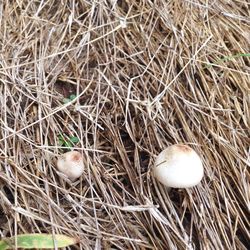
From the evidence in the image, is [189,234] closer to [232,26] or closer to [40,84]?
[40,84]

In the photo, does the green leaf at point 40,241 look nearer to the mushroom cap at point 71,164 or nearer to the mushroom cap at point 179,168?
the mushroom cap at point 71,164

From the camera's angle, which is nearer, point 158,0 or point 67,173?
point 67,173

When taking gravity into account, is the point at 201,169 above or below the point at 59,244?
above

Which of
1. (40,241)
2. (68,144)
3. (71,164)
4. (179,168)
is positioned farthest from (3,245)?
(179,168)

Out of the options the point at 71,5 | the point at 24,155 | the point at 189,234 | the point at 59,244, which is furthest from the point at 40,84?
the point at 189,234

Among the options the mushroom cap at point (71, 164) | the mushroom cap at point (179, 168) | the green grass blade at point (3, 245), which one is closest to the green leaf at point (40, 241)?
the green grass blade at point (3, 245)
